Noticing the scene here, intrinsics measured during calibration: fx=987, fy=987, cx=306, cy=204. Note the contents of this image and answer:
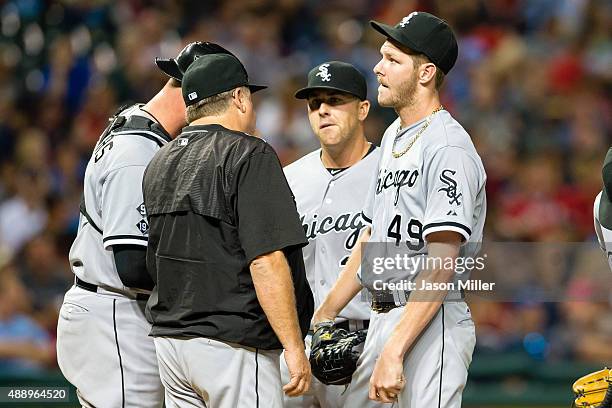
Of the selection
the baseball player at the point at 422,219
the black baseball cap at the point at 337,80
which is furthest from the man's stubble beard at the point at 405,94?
the black baseball cap at the point at 337,80

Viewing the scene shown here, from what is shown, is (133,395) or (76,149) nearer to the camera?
(133,395)

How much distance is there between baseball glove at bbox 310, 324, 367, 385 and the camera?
→ 3.89 meters

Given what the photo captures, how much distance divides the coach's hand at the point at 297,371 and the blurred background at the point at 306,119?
12.5 feet

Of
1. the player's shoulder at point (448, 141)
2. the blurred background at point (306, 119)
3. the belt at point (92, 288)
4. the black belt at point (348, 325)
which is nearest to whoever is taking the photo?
the player's shoulder at point (448, 141)

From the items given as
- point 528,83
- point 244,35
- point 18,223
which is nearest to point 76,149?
point 18,223

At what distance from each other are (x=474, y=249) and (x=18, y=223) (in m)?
5.71

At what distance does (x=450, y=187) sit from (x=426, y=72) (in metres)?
0.53

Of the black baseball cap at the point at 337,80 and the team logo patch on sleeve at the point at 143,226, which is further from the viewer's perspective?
the black baseball cap at the point at 337,80

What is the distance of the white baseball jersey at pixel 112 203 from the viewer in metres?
3.80

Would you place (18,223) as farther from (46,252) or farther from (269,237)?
(269,237)

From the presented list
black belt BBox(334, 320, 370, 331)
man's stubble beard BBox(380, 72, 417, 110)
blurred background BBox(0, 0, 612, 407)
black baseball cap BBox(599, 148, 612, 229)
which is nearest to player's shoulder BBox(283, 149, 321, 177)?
black belt BBox(334, 320, 370, 331)

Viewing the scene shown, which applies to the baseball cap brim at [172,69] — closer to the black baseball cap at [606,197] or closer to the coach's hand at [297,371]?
the coach's hand at [297,371]

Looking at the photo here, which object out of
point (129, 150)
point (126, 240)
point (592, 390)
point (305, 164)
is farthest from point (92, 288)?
point (592, 390)

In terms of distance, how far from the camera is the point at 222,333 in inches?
132
